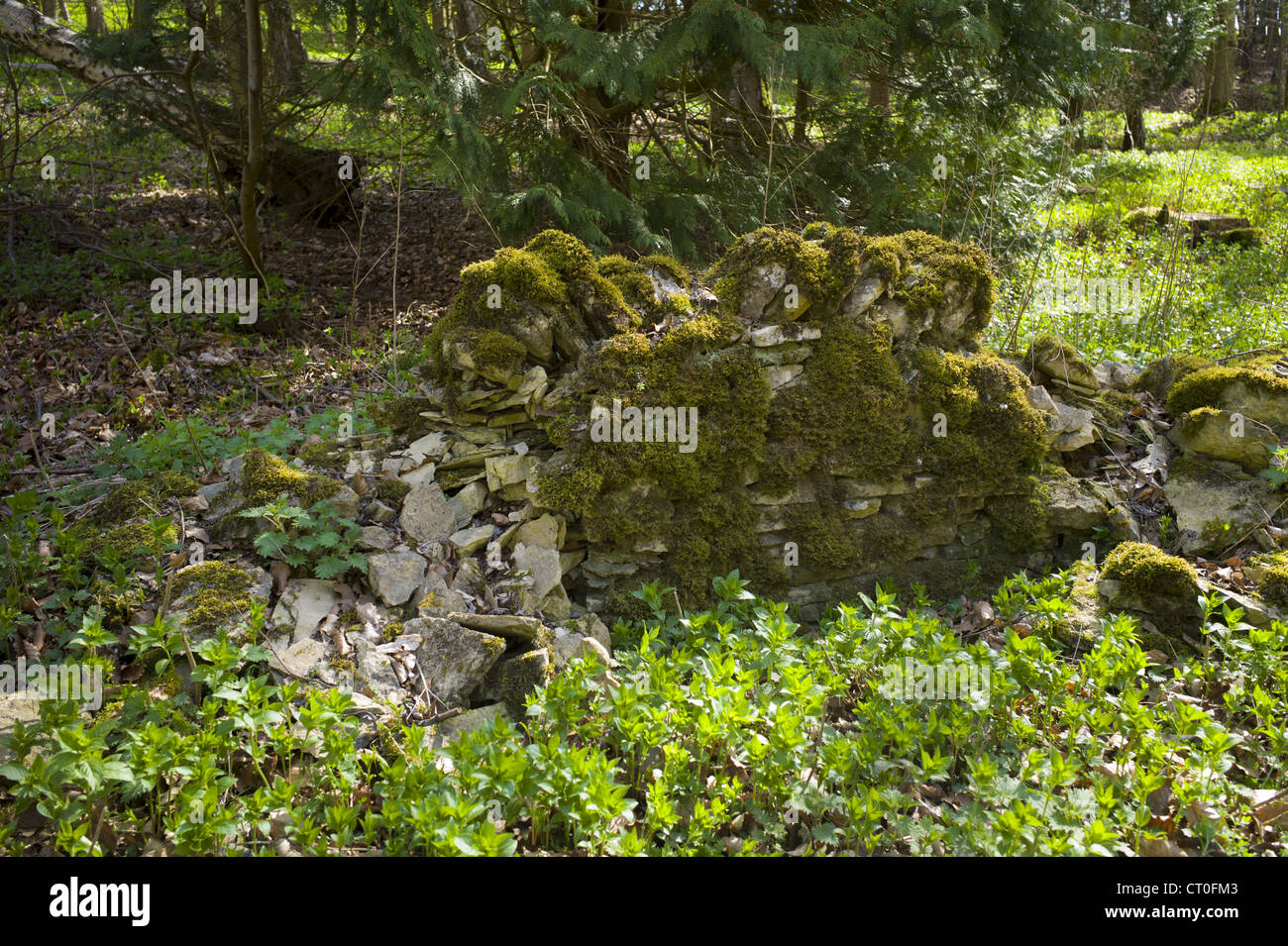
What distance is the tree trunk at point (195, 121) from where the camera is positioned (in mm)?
8148

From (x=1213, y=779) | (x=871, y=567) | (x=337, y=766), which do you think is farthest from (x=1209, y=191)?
(x=337, y=766)

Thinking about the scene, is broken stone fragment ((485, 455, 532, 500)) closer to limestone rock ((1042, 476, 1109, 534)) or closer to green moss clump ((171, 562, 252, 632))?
green moss clump ((171, 562, 252, 632))

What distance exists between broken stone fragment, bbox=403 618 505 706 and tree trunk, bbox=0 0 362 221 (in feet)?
22.1

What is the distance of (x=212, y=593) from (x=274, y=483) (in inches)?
27.7

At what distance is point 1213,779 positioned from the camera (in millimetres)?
2891

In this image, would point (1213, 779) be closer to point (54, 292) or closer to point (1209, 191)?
point (54, 292)

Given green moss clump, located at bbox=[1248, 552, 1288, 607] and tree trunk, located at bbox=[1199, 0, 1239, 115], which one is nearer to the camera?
green moss clump, located at bbox=[1248, 552, 1288, 607]

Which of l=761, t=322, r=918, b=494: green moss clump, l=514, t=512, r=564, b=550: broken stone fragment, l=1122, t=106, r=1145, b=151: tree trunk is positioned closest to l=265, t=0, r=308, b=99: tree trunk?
l=514, t=512, r=564, b=550: broken stone fragment

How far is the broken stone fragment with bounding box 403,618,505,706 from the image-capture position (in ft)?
11.4

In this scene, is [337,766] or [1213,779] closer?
[337,766]

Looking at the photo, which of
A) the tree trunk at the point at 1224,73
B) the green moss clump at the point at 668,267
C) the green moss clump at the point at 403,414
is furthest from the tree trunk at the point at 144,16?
the tree trunk at the point at 1224,73

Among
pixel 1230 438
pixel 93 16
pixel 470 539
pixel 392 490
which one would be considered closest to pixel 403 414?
pixel 392 490

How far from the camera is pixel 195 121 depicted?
783 centimetres
